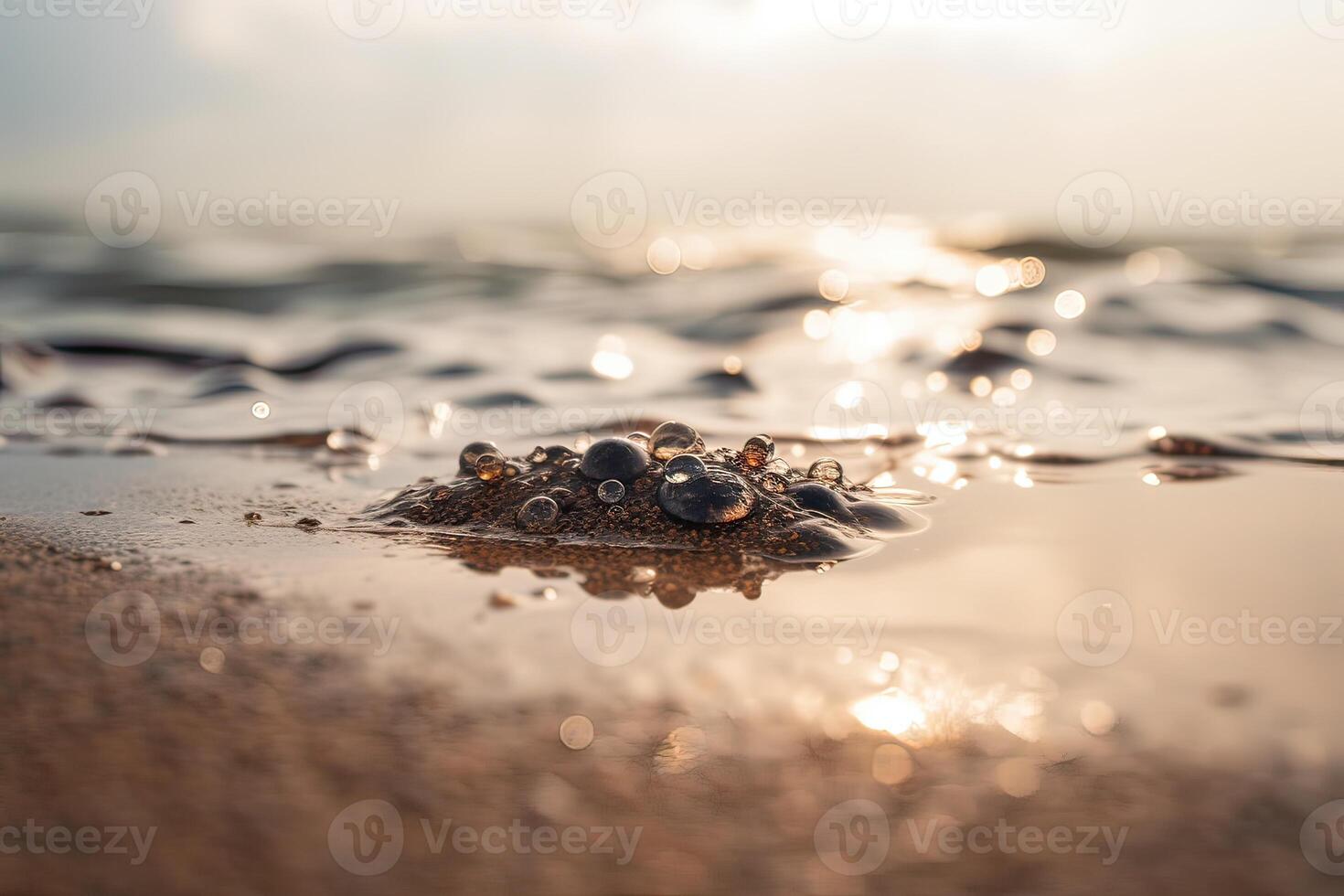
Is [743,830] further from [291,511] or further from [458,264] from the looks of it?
[458,264]

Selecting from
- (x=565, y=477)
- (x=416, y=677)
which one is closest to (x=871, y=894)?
(x=416, y=677)

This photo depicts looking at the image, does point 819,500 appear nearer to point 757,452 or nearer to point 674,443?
point 757,452

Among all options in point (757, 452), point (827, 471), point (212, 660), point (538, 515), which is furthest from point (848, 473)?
point (212, 660)

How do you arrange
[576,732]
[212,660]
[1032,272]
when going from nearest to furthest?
[576,732], [212,660], [1032,272]

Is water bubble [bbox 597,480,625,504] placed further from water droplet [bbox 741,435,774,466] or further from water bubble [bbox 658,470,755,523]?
water droplet [bbox 741,435,774,466]

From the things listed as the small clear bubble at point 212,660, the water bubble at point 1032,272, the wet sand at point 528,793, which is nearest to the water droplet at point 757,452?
the wet sand at point 528,793

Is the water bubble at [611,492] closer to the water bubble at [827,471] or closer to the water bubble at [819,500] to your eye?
the water bubble at [819,500]
